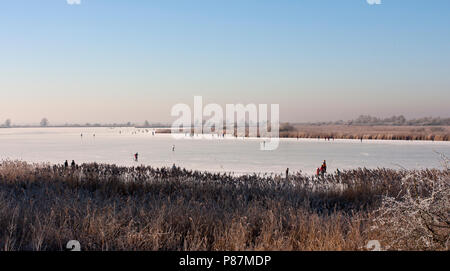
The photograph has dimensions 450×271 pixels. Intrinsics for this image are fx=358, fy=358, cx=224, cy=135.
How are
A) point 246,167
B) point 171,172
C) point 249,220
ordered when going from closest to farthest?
1. point 249,220
2. point 171,172
3. point 246,167

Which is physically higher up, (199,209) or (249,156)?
(199,209)

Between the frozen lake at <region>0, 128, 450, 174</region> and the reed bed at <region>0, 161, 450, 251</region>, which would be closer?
the reed bed at <region>0, 161, 450, 251</region>

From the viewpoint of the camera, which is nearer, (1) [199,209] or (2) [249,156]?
(1) [199,209]

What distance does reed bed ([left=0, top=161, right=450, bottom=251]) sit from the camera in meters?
4.71

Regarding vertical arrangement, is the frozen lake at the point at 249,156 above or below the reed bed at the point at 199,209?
below

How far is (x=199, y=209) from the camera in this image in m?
6.69

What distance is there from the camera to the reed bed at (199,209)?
4707 mm

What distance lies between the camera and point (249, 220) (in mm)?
6129

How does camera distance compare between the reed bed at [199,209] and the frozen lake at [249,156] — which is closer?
the reed bed at [199,209]

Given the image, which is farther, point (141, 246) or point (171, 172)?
point (171, 172)

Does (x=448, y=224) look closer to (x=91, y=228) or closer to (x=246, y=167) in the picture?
(x=91, y=228)

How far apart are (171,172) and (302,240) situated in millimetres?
8436

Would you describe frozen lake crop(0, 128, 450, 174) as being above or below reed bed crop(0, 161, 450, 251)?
below

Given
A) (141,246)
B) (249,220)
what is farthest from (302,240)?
(141,246)
